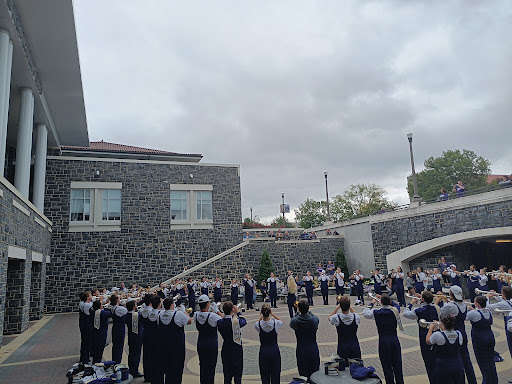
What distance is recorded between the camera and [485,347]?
22.7 ft

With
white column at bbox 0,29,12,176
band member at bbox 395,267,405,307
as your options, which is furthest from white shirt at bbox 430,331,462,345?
band member at bbox 395,267,405,307

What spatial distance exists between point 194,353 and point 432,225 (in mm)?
17047

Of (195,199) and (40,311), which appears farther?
(195,199)

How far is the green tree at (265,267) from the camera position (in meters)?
24.5

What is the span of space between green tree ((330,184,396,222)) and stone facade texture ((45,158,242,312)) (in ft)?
105

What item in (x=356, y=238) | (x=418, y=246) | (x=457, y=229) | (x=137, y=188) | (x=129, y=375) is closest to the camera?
(x=129, y=375)

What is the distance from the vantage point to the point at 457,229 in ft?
67.9

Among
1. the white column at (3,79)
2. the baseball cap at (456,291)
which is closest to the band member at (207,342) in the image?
the baseball cap at (456,291)

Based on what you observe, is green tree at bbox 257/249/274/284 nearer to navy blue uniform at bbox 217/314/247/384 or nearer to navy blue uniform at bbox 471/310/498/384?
navy blue uniform at bbox 217/314/247/384

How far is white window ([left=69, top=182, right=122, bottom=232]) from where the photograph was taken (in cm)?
2300

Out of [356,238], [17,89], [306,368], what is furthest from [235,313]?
[356,238]

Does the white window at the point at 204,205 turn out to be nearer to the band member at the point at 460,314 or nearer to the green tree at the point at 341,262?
the green tree at the point at 341,262

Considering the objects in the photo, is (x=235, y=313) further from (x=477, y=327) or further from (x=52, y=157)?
(x=52, y=157)

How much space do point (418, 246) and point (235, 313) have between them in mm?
18613
